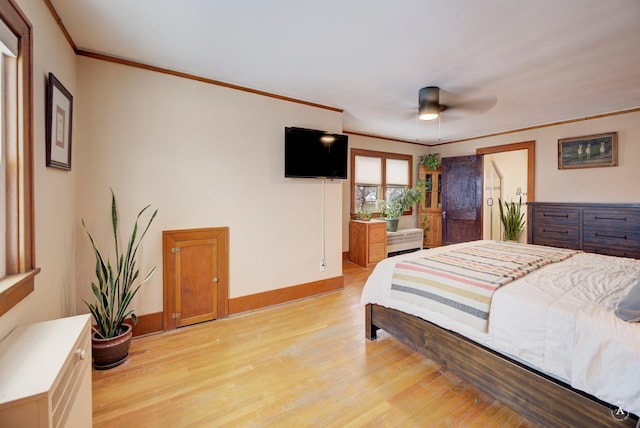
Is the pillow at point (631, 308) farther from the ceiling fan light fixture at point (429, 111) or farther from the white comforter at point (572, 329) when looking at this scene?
the ceiling fan light fixture at point (429, 111)

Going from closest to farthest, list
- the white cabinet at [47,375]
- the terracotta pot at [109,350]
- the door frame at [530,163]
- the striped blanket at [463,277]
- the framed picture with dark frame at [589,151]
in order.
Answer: the white cabinet at [47,375]
the striped blanket at [463,277]
the terracotta pot at [109,350]
the framed picture with dark frame at [589,151]
the door frame at [530,163]

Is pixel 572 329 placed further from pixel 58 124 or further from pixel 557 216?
pixel 557 216

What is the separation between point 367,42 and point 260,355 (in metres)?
2.62

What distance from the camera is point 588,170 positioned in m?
4.14

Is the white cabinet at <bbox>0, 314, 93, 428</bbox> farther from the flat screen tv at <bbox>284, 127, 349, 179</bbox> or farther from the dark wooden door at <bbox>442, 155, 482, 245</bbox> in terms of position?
the dark wooden door at <bbox>442, 155, 482, 245</bbox>

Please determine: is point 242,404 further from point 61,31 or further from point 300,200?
point 61,31

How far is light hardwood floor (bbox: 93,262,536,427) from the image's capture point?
165 cm

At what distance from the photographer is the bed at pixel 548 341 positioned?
1231 millimetres

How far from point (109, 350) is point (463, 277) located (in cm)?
263

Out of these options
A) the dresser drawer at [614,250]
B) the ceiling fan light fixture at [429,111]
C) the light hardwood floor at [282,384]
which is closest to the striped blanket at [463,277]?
the light hardwood floor at [282,384]

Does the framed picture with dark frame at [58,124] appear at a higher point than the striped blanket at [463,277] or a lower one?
higher

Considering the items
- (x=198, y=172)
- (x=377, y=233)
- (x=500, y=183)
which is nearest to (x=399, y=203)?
(x=377, y=233)

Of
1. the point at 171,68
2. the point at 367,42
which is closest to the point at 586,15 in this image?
the point at 367,42
